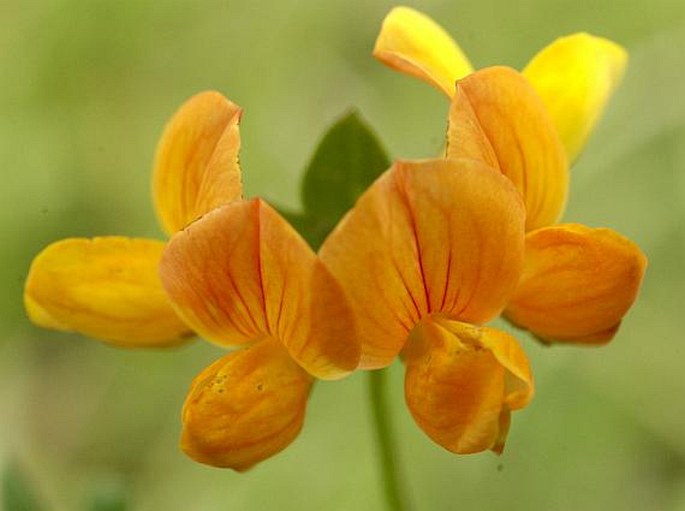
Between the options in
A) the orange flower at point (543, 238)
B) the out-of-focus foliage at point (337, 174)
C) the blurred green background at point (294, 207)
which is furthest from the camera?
the blurred green background at point (294, 207)

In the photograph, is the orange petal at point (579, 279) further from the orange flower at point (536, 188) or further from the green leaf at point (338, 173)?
the green leaf at point (338, 173)

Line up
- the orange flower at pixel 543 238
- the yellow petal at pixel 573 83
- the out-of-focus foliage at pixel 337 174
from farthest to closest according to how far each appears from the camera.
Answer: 1. the yellow petal at pixel 573 83
2. the out-of-focus foliage at pixel 337 174
3. the orange flower at pixel 543 238

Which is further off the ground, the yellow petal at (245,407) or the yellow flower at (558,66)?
the yellow flower at (558,66)

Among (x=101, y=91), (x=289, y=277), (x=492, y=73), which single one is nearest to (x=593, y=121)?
(x=492, y=73)

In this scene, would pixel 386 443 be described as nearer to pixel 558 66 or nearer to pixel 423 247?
pixel 423 247

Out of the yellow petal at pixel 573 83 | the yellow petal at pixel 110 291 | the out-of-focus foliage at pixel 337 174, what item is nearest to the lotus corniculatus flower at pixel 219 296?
the yellow petal at pixel 110 291

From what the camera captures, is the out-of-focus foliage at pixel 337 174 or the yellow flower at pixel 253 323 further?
the out-of-focus foliage at pixel 337 174

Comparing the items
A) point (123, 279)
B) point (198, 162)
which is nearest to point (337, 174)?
point (198, 162)

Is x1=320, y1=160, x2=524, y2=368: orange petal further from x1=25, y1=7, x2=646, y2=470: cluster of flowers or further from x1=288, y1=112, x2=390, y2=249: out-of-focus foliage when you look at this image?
x1=288, y1=112, x2=390, y2=249: out-of-focus foliage

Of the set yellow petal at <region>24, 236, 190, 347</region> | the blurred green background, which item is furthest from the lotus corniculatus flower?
the blurred green background
